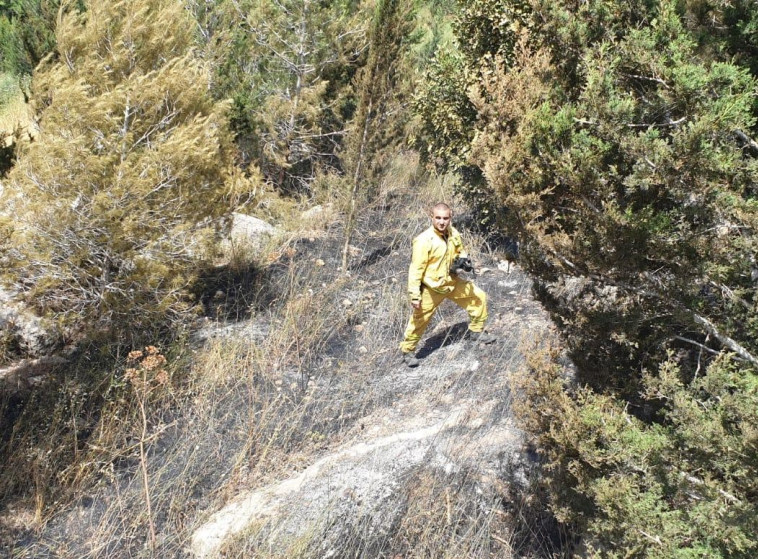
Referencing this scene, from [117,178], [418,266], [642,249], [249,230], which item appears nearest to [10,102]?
[249,230]

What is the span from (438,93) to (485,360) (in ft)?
12.4

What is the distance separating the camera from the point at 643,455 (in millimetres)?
2674

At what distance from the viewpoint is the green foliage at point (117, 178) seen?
450 centimetres

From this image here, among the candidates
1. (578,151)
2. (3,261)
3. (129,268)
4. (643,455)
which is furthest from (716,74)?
(3,261)

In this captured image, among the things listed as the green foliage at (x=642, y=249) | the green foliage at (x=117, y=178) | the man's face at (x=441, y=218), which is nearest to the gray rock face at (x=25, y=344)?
the green foliage at (x=117, y=178)

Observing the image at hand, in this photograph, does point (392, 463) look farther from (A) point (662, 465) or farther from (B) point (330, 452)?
(A) point (662, 465)

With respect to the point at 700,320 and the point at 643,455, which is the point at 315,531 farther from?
the point at 700,320

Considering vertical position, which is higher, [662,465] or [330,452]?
[662,465]

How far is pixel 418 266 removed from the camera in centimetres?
491

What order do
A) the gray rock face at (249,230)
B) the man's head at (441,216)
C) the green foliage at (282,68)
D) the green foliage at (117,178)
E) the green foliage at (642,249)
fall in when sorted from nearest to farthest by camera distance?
1. the green foliage at (642,249)
2. the green foliage at (117,178)
3. the man's head at (441,216)
4. the gray rock face at (249,230)
5. the green foliage at (282,68)

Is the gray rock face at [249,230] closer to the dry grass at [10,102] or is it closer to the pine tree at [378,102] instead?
the pine tree at [378,102]

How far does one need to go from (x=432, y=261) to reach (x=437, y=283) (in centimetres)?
22

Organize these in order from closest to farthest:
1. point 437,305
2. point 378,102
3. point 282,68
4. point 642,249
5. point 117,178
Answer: point 642,249, point 117,178, point 437,305, point 378,102, point 282,68

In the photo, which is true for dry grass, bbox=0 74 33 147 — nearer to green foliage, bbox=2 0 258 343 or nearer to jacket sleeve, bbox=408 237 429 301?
green foliage, bbox=2 0 258 343
